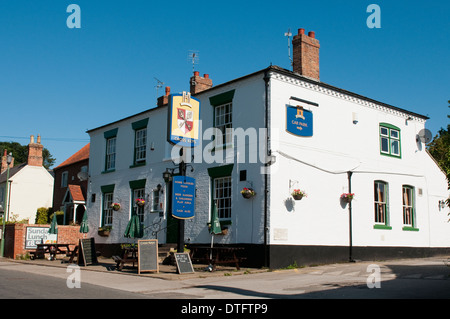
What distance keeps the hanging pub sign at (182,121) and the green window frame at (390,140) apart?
9.59 m

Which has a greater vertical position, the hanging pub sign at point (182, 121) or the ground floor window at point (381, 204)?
the hanging pub sign at point (182, 121)

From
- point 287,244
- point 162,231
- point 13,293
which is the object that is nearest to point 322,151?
point 287,244

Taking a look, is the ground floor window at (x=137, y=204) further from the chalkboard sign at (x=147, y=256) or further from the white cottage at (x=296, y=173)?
the chalkboard sign at (x=147, y=256)

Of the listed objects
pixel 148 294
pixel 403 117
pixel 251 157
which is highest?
pixel 403 117

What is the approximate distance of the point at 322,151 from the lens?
19391mm

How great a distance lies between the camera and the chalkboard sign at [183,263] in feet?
50.5

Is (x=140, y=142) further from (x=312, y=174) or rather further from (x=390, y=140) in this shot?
(x=390, y=140)

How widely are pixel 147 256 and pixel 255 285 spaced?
4824 mm

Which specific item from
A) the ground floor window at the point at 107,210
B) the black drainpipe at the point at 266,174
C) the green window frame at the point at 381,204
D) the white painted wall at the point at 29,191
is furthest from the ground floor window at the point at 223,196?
the white painted wall at the point at 29,191

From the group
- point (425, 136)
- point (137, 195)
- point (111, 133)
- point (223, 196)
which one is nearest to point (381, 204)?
point (425, 136)

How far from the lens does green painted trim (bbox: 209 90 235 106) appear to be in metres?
19.4
